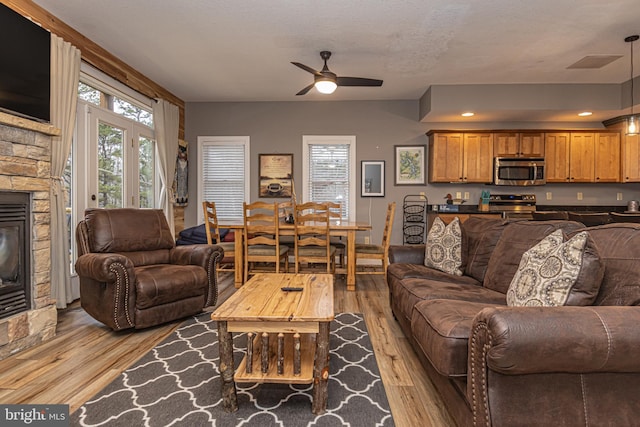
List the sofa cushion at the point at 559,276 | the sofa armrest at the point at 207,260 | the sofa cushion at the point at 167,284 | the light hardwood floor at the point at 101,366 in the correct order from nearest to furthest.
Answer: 1. the sofa cushion at the point at 559,276
2. the light hardwood floor at the point at 101,366
3. the sofa cushion at the point at 167,284
4. the sofa armrest at the point at 207,260

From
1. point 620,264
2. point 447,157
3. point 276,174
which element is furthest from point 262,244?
point 620,264

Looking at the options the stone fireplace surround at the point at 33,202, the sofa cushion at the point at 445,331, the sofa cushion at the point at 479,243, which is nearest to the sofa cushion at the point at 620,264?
the sofa cushion at the point at 445,331

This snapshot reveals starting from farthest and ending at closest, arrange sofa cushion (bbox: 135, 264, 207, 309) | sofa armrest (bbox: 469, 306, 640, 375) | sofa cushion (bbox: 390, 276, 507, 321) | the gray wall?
the gray wall, sofa cushion (bbox: 135, 264, 207, 309), sofa cushion (bbox: 390, 276, 507, 321), sofa armrest (bbox: 469, 306, 640, 375)

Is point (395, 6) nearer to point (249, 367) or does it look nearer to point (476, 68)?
point (476, 68)

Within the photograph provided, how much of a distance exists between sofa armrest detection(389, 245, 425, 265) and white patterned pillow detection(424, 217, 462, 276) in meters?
0.11

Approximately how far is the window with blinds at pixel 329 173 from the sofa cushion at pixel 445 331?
13.8 ft

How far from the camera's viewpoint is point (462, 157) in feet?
18.8

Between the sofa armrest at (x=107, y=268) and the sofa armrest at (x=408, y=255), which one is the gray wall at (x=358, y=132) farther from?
the sofa armrest at (x=107, y=268)

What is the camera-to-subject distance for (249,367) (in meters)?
1.80

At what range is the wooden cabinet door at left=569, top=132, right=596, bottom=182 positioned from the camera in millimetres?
5668

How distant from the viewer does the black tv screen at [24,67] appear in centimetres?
251

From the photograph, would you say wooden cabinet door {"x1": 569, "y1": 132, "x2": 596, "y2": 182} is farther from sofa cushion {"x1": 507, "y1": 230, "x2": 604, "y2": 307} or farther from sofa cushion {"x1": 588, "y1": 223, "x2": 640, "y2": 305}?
sofa cushion {"x1": 507, "y1": 230, "x2": 604, "y2": 307}

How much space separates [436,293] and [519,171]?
4359mm

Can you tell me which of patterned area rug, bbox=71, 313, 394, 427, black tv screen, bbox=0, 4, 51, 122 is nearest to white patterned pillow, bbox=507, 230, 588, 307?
patterned area rug, bbox=71, 313, 394, 427
